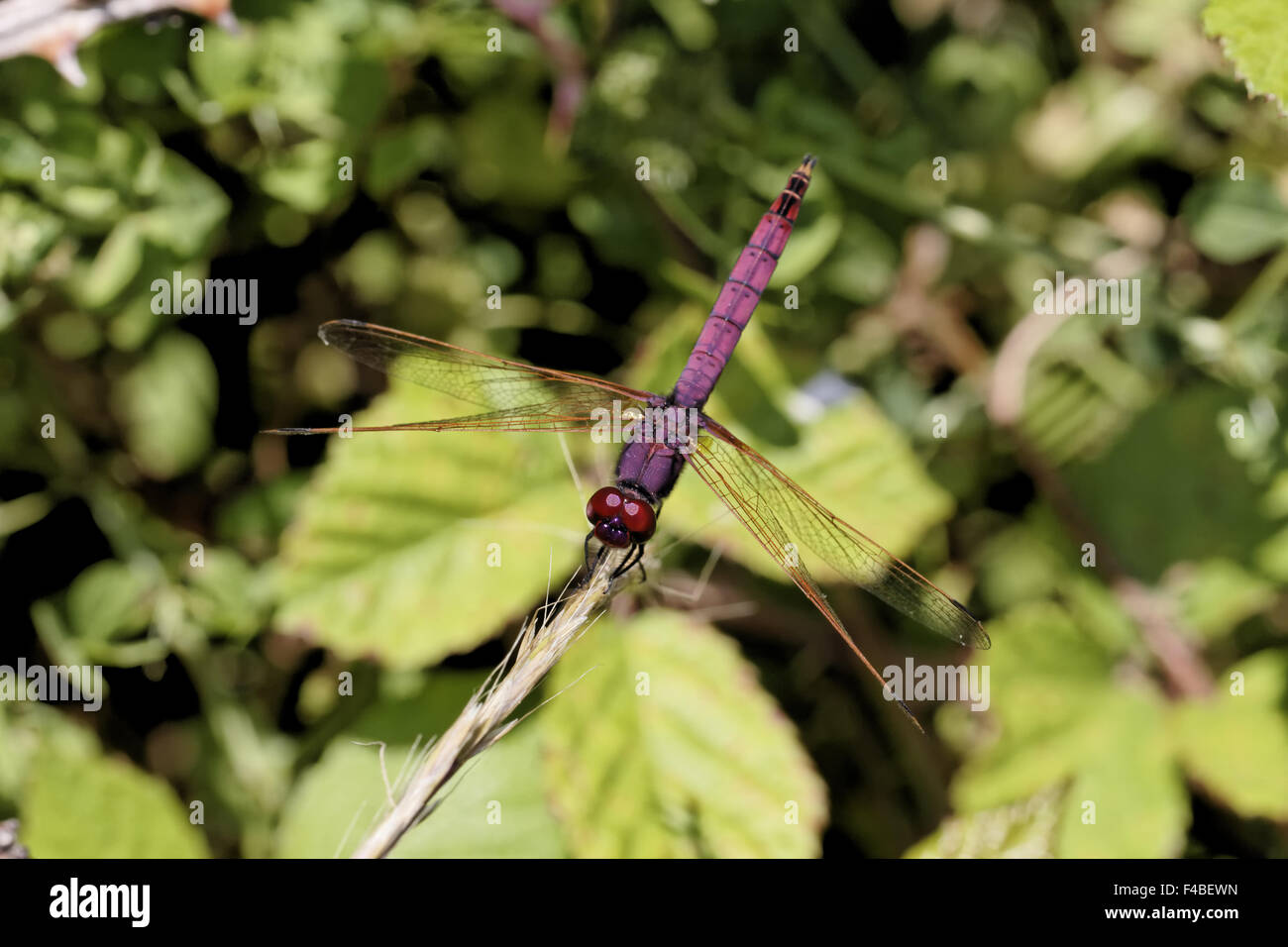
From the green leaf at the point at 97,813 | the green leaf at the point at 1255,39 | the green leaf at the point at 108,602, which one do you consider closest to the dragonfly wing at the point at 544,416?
the green leaf at the point at 108,602

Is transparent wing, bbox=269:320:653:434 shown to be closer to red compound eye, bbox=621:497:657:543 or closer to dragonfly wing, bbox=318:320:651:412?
dragonfly wing, bbox=318:320:651:412

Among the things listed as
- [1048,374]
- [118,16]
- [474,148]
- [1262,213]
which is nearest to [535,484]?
[474,148]

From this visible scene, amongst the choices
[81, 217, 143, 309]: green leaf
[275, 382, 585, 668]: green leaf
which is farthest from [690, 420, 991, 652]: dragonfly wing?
[81, 217, 143, 309]: green leaf

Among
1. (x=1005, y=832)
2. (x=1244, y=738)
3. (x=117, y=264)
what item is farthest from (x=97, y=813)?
(x=1244, y=738)

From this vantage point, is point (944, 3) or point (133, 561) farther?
point (944, 3)

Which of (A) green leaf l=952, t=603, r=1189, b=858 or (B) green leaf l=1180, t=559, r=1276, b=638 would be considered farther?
(B) green leaf l=1180, t=559, r=1276, b=638

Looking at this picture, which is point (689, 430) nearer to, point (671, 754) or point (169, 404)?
point (671, 754)
